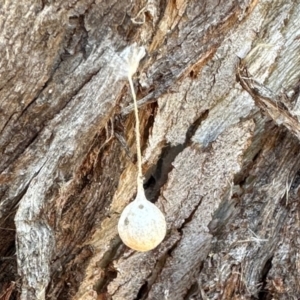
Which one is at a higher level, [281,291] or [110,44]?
[110,44]

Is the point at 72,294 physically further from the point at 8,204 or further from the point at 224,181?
the point at 224,181

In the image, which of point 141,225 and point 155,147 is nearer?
point 141,225

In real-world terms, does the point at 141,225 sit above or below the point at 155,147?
below

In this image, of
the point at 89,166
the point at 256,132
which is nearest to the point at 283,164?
the point at 256,132
